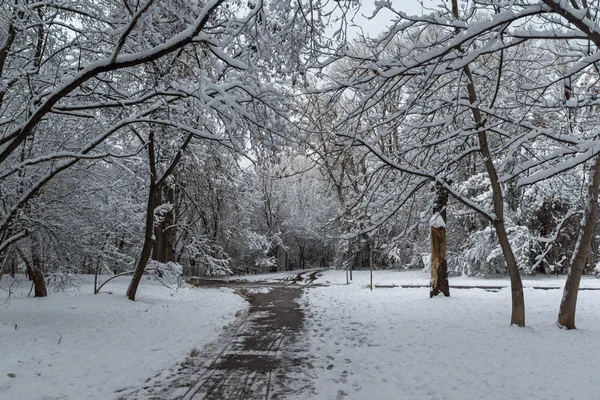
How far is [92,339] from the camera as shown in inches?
295

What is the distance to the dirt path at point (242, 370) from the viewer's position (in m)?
4.96

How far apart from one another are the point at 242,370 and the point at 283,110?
3.85 m

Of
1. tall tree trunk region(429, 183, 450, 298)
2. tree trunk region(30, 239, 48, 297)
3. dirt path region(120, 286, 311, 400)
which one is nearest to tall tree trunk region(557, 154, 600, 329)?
tall tree trunk region(429, 183, 450, 298)

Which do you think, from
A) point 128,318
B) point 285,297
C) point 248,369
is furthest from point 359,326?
point 285,297

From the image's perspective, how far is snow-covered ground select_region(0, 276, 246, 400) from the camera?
5.24 meters

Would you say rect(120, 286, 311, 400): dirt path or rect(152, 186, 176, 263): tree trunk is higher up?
rect(152, 186, 176, 263): tree trunk

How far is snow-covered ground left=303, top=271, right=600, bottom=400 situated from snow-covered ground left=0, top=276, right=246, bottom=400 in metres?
2.64

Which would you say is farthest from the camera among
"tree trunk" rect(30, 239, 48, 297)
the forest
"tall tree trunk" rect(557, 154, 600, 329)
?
"tree trunk" rect(30, 239, 48, 297)

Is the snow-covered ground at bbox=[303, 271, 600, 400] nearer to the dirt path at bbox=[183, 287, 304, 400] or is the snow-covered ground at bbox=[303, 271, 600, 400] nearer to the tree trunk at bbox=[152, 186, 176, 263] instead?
the dirt path at bbox=[183, 287, 304, 400]

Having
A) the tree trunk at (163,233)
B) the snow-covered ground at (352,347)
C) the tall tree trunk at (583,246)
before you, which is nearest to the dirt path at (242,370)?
the snow-covered ground at (352,347)

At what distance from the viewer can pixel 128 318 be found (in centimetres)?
981

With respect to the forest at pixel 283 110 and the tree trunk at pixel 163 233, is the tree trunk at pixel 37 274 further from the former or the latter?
the tree trunk at pixel 163 233

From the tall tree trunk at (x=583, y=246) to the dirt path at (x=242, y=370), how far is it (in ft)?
18.5

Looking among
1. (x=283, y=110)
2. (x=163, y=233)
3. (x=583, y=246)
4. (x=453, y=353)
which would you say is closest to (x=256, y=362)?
(x=453, y=353)
